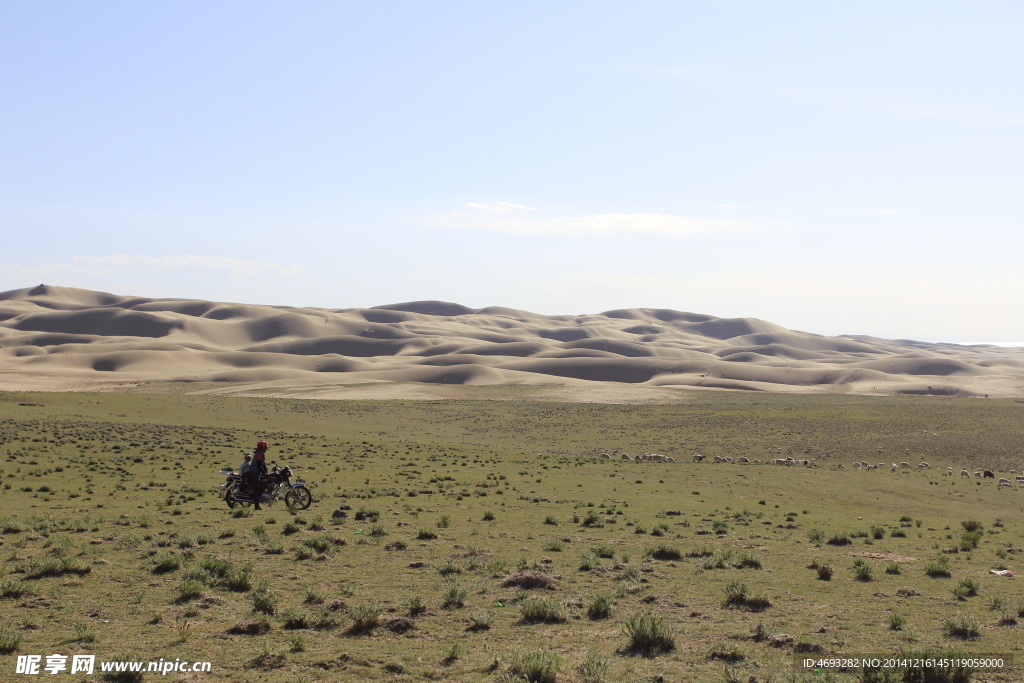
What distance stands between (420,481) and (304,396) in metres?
62.8

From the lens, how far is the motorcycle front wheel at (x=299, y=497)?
19.4 metres

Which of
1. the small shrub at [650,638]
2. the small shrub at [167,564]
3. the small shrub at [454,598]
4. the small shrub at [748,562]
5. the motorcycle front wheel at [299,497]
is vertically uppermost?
the small shrub at [650,638]

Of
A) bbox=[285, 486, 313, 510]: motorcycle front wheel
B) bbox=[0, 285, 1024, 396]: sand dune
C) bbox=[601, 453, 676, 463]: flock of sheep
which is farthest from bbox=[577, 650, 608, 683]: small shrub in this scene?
bbox=[0, 285, 1024, 396]: sand dune

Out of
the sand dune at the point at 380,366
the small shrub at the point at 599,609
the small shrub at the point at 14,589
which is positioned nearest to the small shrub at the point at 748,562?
the small shrub at the point at 599,609

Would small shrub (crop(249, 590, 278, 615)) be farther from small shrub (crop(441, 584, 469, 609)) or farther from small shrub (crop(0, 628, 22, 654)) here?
small shrub (crop(0, 628, 22, 654))

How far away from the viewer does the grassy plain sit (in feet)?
28.1

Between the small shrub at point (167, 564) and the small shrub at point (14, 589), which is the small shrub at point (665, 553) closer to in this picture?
the small shrub at point (167, 564)

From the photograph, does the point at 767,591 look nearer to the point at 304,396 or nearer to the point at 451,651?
the point at 451,651

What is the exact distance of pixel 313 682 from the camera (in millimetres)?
7527

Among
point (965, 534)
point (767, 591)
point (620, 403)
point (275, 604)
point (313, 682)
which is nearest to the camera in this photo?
point (313, 682)

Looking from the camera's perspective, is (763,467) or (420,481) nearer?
(420,481)

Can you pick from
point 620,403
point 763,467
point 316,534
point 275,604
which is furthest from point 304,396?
point 275,604

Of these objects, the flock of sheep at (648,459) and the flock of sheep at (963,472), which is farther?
the flock of sheep at (648,459)

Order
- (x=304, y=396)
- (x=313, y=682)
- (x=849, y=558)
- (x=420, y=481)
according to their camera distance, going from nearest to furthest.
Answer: (x=313, y=682)
(x=849, y=558)
(x=420, y=481)
(x=304, y=396)
